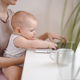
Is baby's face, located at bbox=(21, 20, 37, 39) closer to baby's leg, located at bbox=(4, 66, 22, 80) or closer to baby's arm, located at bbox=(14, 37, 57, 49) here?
baby's arm, located at bbox=(14, 37, 57, 49)

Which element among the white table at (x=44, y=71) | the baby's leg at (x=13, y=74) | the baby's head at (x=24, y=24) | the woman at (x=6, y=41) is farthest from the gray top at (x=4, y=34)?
the white table at (x=44, y=71)

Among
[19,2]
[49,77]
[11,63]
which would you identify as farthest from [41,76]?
[19,2]

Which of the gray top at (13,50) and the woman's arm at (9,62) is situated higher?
the gray top at (13,50)

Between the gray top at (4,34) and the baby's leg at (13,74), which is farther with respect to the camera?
the gray top at (4,34)

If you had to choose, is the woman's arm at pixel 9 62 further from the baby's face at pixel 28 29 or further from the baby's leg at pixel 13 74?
the baby's face at pixel 28 29

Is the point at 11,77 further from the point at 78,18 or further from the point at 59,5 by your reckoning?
the point at 59,5

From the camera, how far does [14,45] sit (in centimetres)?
85

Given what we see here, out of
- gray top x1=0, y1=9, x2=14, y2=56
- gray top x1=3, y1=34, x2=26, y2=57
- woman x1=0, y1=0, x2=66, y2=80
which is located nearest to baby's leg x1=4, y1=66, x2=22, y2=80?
woman x1=0, y1=0, x2=66, y2=80

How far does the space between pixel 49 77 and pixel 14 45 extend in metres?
0.51

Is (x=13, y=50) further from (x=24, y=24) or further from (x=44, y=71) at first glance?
(x=44, y=71)

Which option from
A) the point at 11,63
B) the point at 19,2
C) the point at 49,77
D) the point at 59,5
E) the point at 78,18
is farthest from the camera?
the point at 19,2

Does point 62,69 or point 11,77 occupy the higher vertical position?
point 62,69

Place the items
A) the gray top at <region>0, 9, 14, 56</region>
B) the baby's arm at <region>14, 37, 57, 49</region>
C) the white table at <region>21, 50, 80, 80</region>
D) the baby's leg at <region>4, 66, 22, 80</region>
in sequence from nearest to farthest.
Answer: the white table at <region>21, 50, 80, 80</region>
the baby's leg at <region>4, 66, 22, 80</region>
the baby's arm at <region>14, 37, 57, 49</region>
the gray top at <region>0, 9, 14, 56</region>

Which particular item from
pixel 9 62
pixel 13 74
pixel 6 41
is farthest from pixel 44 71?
pixel 6 41
